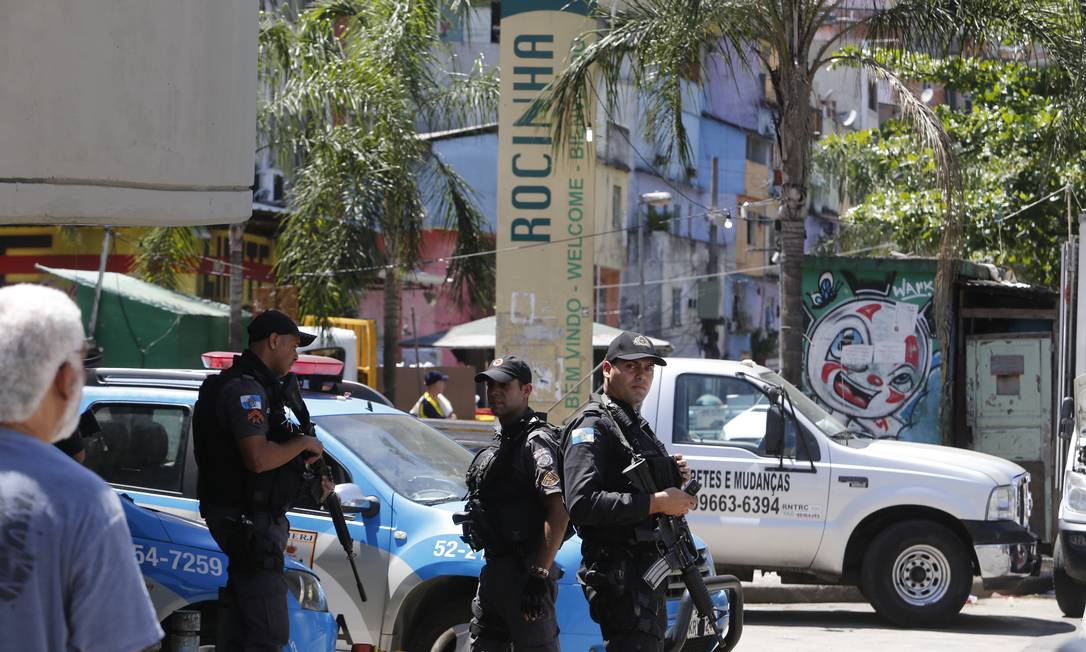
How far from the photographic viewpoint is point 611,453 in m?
5.37

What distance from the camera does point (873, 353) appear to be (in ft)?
50.4

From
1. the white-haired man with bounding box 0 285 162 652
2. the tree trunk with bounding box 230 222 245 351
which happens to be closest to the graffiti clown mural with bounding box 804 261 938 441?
the tree trunk with bounding box 230 222 245 351

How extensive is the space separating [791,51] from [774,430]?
4083 mm

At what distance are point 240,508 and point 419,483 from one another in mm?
1558

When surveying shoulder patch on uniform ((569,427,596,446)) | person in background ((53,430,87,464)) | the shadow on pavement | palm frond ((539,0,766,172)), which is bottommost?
the shadow on pavement

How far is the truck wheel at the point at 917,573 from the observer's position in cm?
999

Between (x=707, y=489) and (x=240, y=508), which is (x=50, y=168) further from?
(x=707, y=489)

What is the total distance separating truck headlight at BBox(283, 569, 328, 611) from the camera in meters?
5.75

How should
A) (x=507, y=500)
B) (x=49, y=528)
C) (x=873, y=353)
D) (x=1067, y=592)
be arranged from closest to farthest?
(x=49, y=528) < (x=507, y=500) < (x=1067, y=592) < (x=873, y=353)

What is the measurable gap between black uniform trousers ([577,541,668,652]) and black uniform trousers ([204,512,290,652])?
Answer: 4.02ft

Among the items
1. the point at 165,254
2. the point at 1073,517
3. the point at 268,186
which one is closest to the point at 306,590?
the point at 1073,517

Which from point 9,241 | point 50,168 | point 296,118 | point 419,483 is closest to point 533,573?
point 419,483

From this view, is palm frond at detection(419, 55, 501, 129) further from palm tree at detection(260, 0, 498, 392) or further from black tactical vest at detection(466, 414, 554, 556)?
black tactical vest at detection(466, 414, 554, 556)

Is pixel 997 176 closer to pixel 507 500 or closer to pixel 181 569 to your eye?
pixel 507 500
